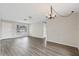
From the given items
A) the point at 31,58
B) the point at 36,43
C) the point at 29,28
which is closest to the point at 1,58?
the point at 31,58

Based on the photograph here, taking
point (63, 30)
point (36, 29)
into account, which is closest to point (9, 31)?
point (36, 29)

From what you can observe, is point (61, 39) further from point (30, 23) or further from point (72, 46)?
point (30, 23)

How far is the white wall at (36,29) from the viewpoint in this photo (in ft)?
11.8

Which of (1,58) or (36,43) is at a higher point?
(1,58)

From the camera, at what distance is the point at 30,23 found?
12.0 ft

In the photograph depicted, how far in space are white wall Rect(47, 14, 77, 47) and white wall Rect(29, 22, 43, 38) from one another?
1.15 ft

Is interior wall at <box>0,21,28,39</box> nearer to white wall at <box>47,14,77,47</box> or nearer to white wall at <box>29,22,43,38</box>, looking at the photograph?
white wall at <box>29,22,43,38</box>

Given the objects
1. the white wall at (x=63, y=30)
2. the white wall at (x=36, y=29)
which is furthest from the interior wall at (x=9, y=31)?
the white wall at (x=63, y=30)

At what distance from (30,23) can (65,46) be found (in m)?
1.82

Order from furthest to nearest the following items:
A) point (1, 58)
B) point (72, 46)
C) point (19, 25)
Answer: point (19, 25) → point (72, 46) → point (1, 58)

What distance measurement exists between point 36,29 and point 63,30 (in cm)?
119

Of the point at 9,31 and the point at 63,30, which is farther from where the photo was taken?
the point at 9,31

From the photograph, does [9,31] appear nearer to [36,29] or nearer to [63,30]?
[36,29]

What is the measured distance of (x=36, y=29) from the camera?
3.65m
